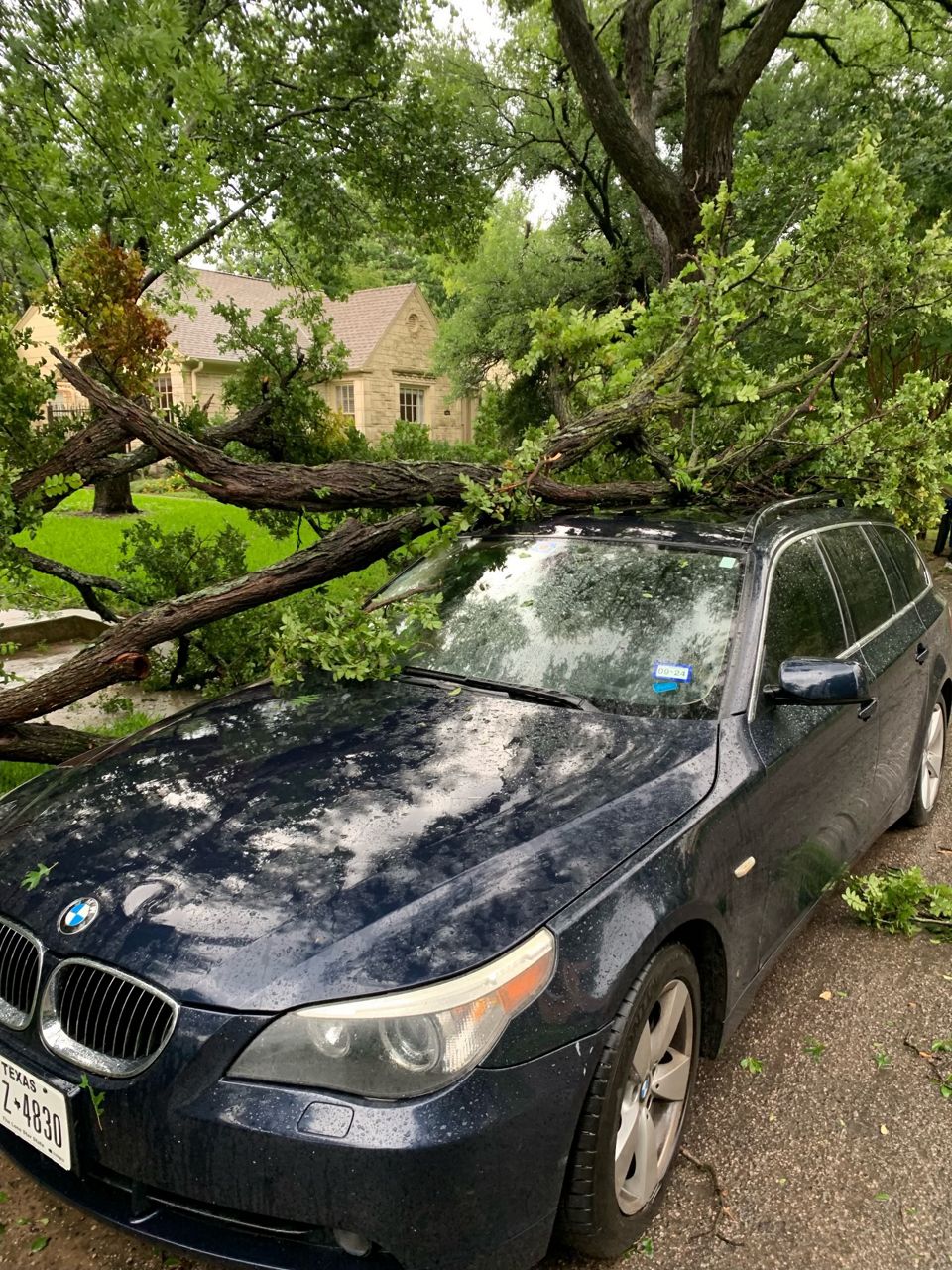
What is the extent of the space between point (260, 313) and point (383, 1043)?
33.5 m

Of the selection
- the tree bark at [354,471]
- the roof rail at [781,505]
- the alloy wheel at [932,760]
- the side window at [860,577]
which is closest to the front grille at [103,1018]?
the tree bark at [354,471]

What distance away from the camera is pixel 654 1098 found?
217 cm

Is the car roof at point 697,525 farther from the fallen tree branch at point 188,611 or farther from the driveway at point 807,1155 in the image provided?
the driveway at point 807,1155

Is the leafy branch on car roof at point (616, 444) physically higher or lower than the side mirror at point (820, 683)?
higher

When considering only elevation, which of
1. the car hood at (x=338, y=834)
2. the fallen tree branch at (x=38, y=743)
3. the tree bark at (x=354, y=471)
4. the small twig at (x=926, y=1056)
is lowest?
the small twig at (x=926, y=1056)

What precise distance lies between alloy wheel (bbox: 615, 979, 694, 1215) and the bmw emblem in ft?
4.15

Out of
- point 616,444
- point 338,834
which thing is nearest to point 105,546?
point 616,444

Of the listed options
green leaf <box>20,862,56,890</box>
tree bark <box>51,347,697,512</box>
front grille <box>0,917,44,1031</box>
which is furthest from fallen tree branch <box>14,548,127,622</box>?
front grille <box>0,917,44,1031</box>

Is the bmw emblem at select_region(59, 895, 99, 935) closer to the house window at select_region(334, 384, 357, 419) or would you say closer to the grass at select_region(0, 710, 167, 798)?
the grass at select_region(0, 710, 167, 798)

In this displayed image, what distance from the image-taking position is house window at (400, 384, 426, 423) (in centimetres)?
3105

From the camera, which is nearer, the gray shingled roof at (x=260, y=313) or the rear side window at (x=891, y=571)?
the rear side window at (x=891, y=571)

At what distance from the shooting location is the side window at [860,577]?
11.9ft

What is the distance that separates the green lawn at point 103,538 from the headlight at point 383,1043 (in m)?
3.24

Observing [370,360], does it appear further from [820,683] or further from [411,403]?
[820,683]
